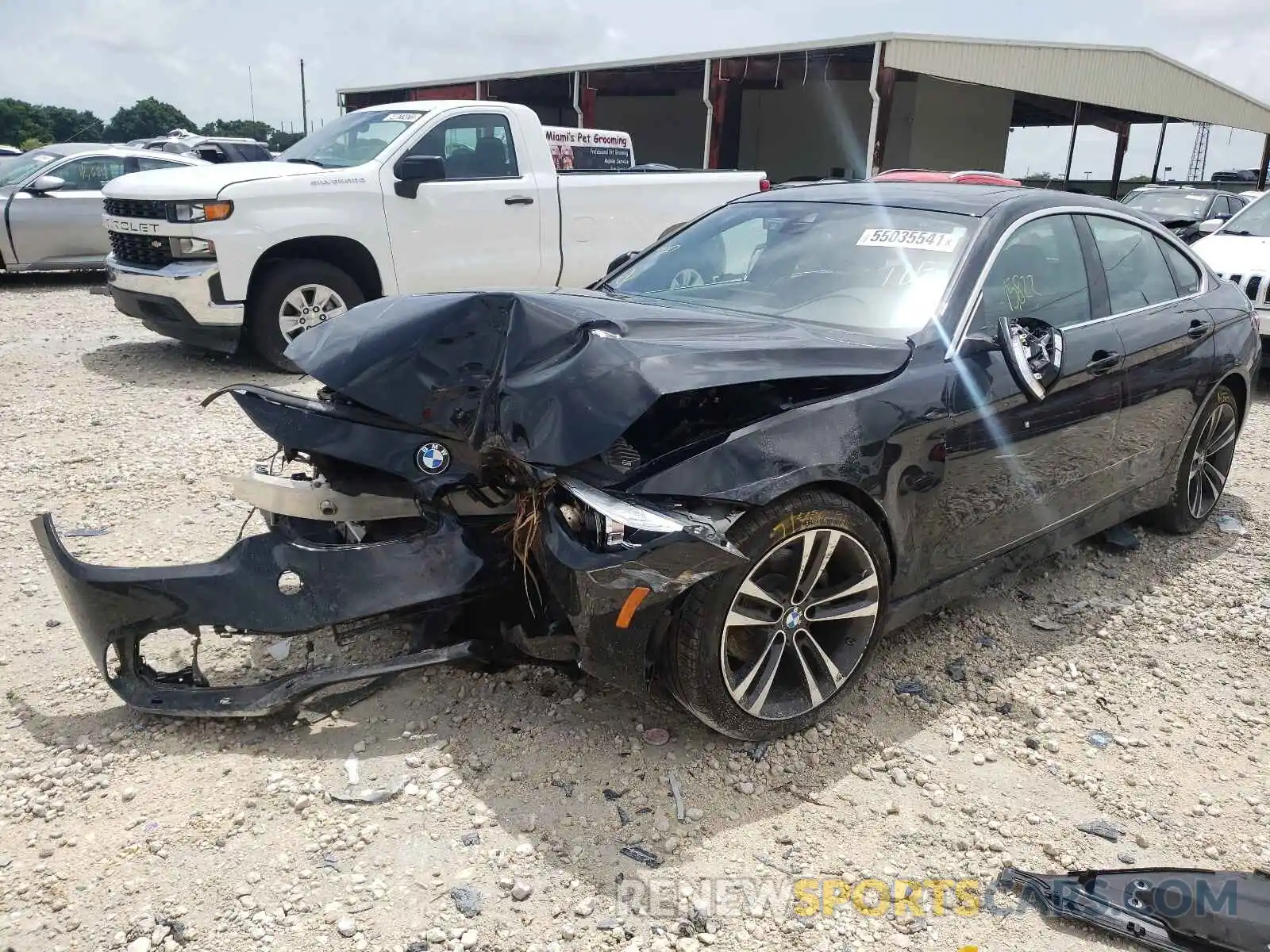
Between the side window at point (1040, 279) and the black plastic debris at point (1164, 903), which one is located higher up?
the side window at point (1040, 279)

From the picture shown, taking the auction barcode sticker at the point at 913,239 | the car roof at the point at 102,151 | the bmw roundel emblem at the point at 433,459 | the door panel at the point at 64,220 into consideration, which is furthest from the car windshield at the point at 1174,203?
the bmw roundel emblem at the point at 433,459

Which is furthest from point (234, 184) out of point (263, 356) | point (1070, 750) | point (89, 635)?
point (1070, 750)

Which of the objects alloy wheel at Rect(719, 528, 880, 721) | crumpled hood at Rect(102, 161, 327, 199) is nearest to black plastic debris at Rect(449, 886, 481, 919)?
alloy wheel at Rect(719, 528, 880, 721)

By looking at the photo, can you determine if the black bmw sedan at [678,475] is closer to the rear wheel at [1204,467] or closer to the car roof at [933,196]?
the car roof at [933,196]

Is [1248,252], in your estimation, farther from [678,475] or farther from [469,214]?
[678,475]

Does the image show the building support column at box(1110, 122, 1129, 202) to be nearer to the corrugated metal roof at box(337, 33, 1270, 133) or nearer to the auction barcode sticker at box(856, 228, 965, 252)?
the corrugated metal roof at box(337, 33, 1270, 133)

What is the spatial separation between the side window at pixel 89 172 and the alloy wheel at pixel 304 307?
610 centimetres

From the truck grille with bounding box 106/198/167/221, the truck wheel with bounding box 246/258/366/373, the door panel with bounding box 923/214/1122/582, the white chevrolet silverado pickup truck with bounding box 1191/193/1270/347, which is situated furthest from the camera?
the white chevrolet silverado pickup truck with bounding box 1191/193/1270/347

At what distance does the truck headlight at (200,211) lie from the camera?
731 centimetres

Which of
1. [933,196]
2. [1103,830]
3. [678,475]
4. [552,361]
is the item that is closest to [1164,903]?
[1103,830]

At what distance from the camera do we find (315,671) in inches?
119

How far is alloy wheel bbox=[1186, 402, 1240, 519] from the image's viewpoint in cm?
483

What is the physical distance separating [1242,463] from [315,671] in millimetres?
6081

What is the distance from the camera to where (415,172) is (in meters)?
7.73
